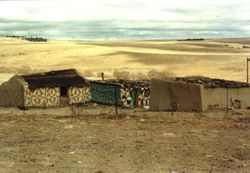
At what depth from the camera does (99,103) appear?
47.5m

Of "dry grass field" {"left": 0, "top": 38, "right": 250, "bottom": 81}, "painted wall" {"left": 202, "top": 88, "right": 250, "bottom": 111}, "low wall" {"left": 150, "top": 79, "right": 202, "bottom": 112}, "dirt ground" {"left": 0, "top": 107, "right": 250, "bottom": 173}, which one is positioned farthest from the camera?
"dry grass field" {"left": 0, "top": 38, "right": 250, "bottom": 81}

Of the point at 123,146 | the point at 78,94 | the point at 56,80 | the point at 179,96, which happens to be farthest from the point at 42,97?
the point at 123,146

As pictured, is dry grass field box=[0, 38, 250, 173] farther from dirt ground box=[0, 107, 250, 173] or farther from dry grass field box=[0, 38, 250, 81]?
dry grass field box=[0, 38, 250, 81]

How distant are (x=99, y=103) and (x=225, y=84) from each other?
11943 millimetres

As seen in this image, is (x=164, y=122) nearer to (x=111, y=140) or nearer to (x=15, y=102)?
(x=111, y=140)

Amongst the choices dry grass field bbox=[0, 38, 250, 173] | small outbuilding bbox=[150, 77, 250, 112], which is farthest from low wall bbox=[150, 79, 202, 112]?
dry grass field bbox=[0, 38, 250, 173]

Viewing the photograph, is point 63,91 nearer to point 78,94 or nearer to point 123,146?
point 78,94

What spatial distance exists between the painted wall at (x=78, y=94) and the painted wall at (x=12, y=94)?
4613 millimetres

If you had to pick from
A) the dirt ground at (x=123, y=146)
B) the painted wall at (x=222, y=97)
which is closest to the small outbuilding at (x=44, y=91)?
the painted wall at (x=222, y=97)

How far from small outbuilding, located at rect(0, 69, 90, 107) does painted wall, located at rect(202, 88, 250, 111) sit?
1401cm

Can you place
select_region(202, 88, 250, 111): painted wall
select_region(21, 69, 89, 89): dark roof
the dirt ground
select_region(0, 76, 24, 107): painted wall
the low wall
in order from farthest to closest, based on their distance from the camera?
select_region(21, 69, 89, 89): dark roof
select_region(0, 76, 24, 107): painted wall
select_region(202, 88, 250, 111): painted wall
the low wall
the dirt ground

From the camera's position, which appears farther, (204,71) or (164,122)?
(204,71)

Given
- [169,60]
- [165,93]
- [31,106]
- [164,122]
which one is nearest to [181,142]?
[164,122]

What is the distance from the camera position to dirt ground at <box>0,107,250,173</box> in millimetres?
13750
